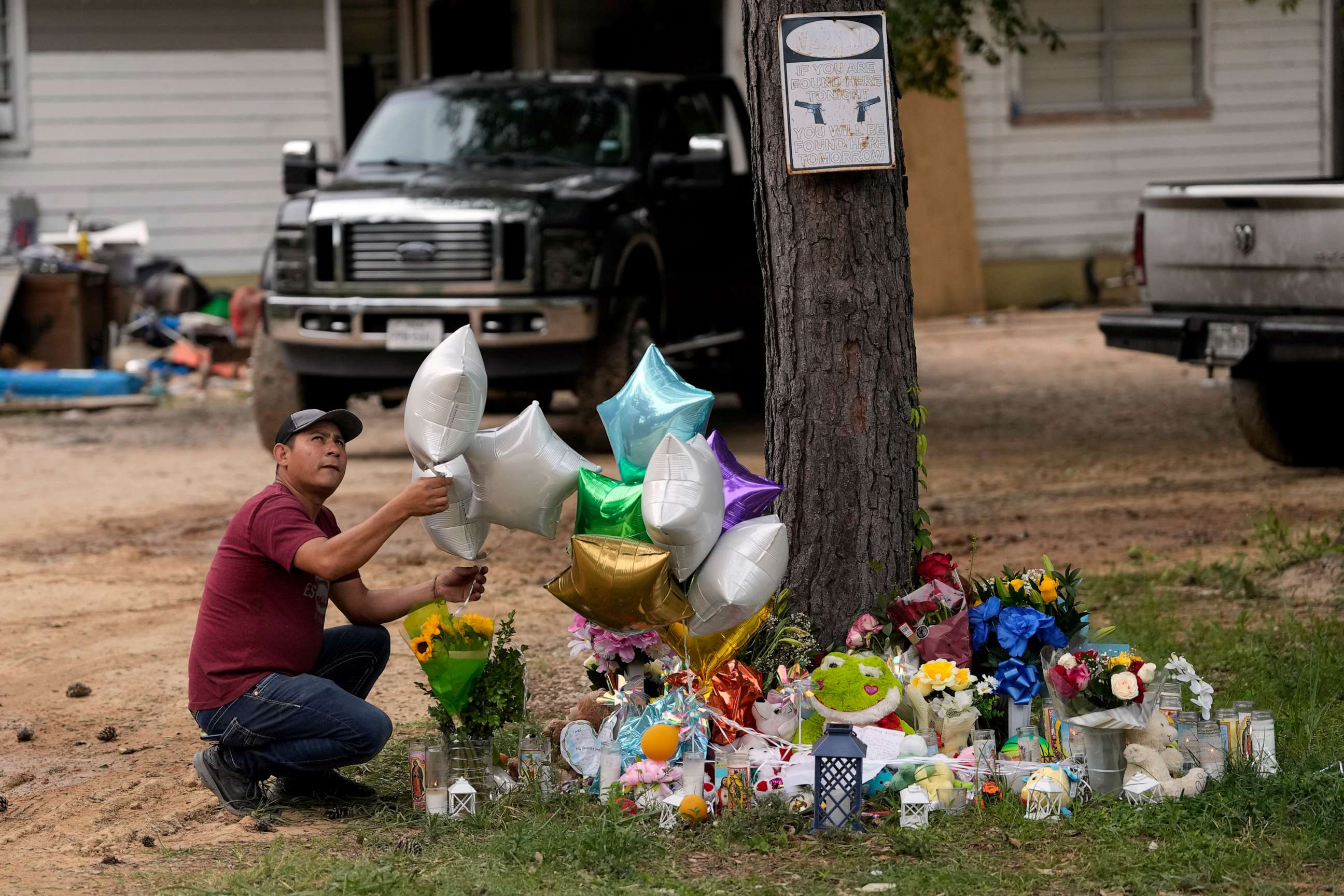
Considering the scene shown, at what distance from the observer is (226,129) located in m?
16.7

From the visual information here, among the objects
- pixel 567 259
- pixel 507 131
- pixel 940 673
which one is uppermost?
pixel 507 131

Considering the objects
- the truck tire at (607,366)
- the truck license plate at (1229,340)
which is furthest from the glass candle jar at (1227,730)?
the truck tire at (607,366)

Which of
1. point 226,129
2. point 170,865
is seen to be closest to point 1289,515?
point 170,865

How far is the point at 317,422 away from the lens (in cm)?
462

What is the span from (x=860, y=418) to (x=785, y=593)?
1.88 ft

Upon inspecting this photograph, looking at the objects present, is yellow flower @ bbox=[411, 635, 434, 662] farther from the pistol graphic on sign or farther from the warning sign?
the pistol graphic on sign

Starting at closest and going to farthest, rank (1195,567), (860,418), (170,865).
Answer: (170,865) < (860,418) < (1195,567)

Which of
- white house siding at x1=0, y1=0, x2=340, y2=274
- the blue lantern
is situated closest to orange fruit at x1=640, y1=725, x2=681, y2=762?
the blue lantern

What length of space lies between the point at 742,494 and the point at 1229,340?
4.66 m

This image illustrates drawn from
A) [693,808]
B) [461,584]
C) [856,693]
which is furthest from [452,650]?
[856,693]

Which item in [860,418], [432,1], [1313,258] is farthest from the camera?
[432,1]

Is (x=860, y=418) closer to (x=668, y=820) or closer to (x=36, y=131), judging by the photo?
(x=668, y=820)

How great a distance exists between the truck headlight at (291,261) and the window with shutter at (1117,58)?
37.3 feet

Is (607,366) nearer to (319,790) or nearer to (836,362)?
(836,362)
